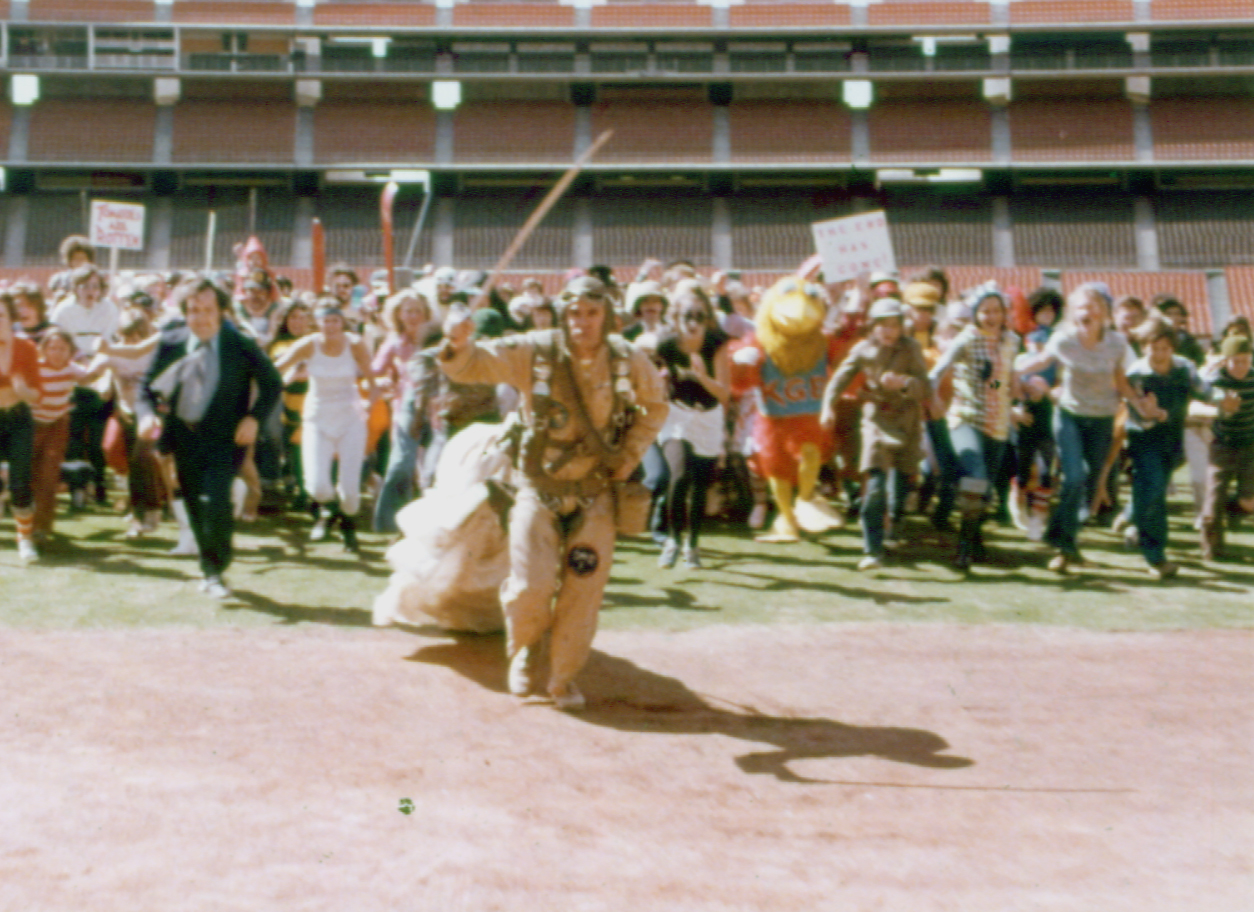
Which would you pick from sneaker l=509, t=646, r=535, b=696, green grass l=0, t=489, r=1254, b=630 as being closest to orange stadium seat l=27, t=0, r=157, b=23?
green grass l=0, t=489, r=1254, b=630

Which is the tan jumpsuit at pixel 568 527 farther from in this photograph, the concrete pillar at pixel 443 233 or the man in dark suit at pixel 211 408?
the concrete pillar at pixel 443 233

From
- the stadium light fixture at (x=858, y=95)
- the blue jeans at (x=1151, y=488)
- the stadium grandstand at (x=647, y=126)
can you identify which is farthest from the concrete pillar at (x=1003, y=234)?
the blue jeans at (x=1151, y=488)

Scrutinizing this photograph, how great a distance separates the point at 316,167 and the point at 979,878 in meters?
30.2

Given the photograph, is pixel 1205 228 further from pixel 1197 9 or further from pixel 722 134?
pixel 722 134

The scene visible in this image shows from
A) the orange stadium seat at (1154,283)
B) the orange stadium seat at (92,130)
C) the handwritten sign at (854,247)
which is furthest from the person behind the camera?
the orange stadium seat at (92,130)

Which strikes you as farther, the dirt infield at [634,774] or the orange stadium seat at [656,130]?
the orange stadium seat at [656,130]

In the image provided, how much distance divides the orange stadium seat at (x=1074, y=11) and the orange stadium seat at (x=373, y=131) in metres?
15.4

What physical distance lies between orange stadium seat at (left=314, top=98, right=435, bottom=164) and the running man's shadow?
27.9 meters

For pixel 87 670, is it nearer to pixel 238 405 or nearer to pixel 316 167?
pixel 238 405

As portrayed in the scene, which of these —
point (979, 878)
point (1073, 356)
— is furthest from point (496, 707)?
point (1073, 356)

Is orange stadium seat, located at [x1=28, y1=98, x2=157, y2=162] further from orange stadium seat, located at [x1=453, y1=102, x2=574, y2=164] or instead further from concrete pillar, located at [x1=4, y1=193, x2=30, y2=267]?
orange stadium seat, located at [x1=453, y1=102, x2=574, y2=164]

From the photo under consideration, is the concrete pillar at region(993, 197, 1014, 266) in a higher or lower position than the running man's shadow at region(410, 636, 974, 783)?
higher

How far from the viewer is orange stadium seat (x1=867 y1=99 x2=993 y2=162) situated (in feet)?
104

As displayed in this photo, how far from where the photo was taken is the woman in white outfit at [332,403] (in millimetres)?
8070
